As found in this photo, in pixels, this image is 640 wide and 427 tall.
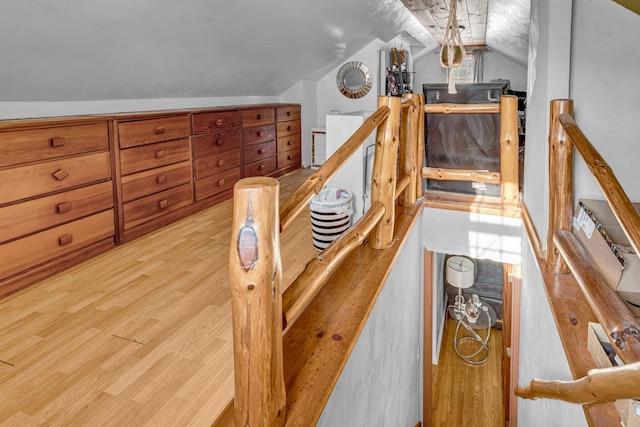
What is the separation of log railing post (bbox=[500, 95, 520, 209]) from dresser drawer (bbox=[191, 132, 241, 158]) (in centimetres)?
288

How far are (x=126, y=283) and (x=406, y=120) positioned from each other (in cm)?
206

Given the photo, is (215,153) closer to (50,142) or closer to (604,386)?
(50,142)

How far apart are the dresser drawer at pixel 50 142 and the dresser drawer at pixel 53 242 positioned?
18.9 inches

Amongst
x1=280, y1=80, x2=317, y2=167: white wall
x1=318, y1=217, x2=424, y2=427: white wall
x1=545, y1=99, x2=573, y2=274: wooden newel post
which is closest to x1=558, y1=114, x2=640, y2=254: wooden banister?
x1=545, y1=99, x2=573, y2=274: wooden newel post

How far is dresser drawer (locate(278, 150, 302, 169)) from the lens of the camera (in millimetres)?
6473

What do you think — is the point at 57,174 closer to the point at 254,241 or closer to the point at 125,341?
the point at 125,341

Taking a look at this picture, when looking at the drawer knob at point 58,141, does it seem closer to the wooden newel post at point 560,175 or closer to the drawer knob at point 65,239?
the drawer knob at point 65,239

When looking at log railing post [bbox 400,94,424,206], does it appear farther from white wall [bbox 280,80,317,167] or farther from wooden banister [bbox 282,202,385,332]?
white wall [bbox 280,80,317,167]

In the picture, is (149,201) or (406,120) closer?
(406,120)

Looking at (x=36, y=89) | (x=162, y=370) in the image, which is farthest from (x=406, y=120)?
(x=36, y=89)

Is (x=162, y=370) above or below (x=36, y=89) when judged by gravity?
below

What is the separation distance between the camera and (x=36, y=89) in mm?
3367

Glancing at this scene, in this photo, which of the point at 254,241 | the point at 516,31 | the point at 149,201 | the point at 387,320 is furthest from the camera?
the point at 516,31

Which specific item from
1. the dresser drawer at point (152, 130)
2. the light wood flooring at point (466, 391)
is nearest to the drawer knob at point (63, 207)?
the dresser drawer at point (152, 130)
